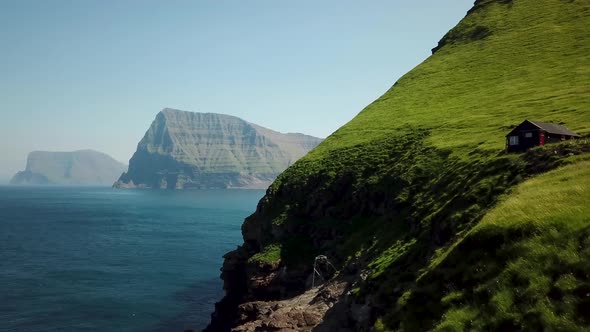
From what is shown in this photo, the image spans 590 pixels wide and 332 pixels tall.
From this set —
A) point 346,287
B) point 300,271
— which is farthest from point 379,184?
point 346,287

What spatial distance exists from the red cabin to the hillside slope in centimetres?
231

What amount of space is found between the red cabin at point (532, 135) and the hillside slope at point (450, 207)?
2305mm

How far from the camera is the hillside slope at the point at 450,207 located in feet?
74.7

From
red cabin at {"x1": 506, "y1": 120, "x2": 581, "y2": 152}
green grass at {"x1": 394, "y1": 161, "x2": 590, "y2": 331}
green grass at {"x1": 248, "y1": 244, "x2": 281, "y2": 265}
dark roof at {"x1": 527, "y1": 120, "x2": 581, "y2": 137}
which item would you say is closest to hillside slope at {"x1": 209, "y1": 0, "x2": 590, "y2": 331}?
green grass at {"x1": 394, "y1": 161, "x2": 590, "y2": 331}

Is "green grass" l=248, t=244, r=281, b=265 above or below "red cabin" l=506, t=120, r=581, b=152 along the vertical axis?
below

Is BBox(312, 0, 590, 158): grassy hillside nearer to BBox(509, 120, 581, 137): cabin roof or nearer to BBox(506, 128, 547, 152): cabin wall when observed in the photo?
BBox(509, 120, 581, 137): cabin roof

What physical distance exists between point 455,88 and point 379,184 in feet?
179

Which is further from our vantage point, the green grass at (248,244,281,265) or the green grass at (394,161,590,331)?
the green grass at (248,244,281,265)

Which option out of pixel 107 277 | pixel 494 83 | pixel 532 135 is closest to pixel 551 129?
pixel 532 135

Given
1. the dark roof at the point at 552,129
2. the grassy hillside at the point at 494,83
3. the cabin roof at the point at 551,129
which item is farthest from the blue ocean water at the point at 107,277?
the dark roof at the point at 552,129

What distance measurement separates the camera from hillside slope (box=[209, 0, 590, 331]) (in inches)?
896

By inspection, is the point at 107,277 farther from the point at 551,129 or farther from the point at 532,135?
the point at 551,129

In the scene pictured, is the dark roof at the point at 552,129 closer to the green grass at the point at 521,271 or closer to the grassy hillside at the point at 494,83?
the grassy hillside at the point at 494,83

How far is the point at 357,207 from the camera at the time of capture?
64.1 meters
